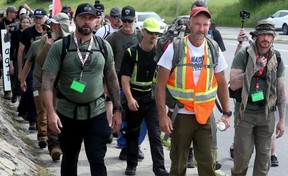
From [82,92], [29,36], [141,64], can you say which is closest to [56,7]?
[29,36]

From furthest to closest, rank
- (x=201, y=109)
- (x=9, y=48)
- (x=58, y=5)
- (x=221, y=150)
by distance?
(x=9, y=48) < (x=58, y=5) < (x=221, y=150) < (x=201, y=109)

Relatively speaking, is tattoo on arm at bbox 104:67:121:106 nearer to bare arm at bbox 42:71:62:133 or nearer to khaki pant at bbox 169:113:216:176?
bare arm at bbox 42:71:62:133

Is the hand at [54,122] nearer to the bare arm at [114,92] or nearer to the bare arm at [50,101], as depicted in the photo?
the bare arm at [50,101]

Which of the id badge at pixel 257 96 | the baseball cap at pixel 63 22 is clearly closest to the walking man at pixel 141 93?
the baseball cap at pixel 63 22

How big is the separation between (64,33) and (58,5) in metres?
4.21

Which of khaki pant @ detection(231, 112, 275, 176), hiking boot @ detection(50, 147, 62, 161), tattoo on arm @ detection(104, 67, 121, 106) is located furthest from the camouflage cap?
hiking boot @ detection(50, 147, 62, 161)

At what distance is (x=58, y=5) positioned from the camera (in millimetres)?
11734

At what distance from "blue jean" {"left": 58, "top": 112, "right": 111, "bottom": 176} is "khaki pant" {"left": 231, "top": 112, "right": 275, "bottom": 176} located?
1.46 metres

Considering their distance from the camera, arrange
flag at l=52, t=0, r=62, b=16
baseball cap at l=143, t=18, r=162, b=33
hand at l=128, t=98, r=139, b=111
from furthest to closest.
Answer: flag at l=52, t=0, r=62, b=16
hand at l=128, t=98, r=139, b=111
baseball cap at l=143, t=18, r=162, b=33

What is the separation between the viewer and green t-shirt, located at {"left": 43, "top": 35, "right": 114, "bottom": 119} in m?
5.71

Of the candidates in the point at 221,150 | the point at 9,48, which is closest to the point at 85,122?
the point at 221,150

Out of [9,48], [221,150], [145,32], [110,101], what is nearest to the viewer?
[110,101]

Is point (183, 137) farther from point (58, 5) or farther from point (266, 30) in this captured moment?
point (58, 5)

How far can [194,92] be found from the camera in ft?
18.4
